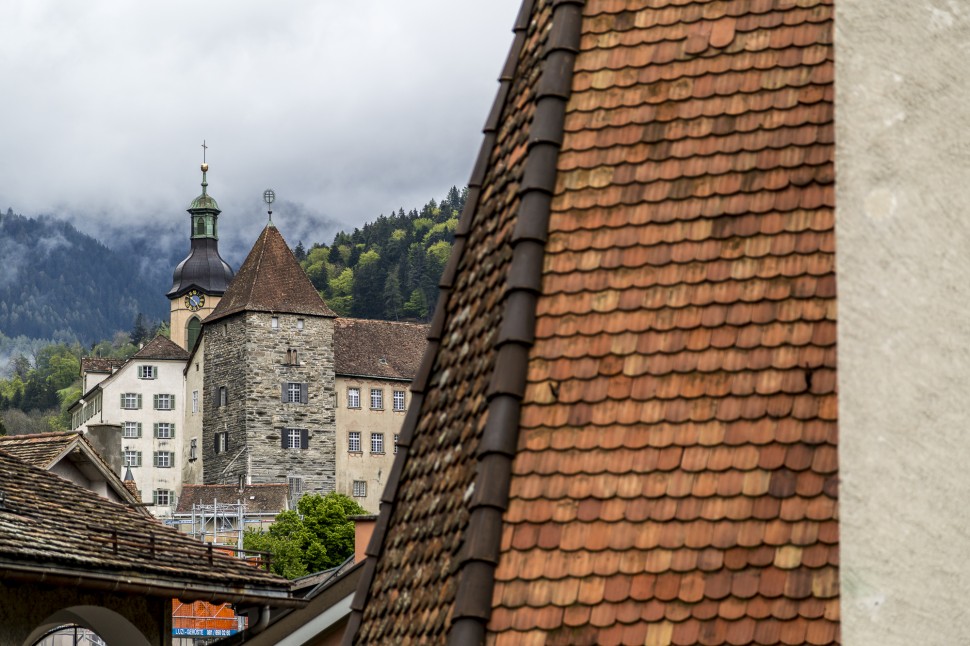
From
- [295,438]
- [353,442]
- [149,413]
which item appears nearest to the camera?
[295,438]

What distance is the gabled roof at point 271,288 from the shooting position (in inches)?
3757

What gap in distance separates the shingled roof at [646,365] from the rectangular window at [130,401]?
4242 inches

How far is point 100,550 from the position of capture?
14.0 metres

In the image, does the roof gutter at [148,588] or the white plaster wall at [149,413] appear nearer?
the roof gutter at [148,588]

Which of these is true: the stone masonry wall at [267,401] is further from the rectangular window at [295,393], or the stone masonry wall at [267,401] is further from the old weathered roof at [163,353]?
the old weathered roof at [163,353]

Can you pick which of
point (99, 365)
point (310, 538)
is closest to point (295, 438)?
point (310, 538)

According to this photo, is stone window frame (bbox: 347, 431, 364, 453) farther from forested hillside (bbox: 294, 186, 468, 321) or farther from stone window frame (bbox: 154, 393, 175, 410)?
forested hillside (bbox: 294, 186, 468, 321)

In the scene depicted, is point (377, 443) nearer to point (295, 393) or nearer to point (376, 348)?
point (295, 393)

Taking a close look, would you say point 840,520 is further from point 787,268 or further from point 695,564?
point 787,268

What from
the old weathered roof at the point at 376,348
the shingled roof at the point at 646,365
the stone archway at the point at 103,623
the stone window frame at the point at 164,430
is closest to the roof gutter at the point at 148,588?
the stone archway at the point at 103,623

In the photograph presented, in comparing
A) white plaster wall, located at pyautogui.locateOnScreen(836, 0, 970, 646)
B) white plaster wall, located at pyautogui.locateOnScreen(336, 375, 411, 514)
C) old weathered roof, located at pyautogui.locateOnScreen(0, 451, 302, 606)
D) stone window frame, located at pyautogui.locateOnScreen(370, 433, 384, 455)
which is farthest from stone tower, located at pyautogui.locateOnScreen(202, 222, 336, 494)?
white plaster wall, located at pyautogui.locateOnScreen(836, 0, 970, 646)

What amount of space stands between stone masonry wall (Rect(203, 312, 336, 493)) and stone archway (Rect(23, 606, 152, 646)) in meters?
79.0

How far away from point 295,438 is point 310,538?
24.6 meters

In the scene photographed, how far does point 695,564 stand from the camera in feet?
23.2
